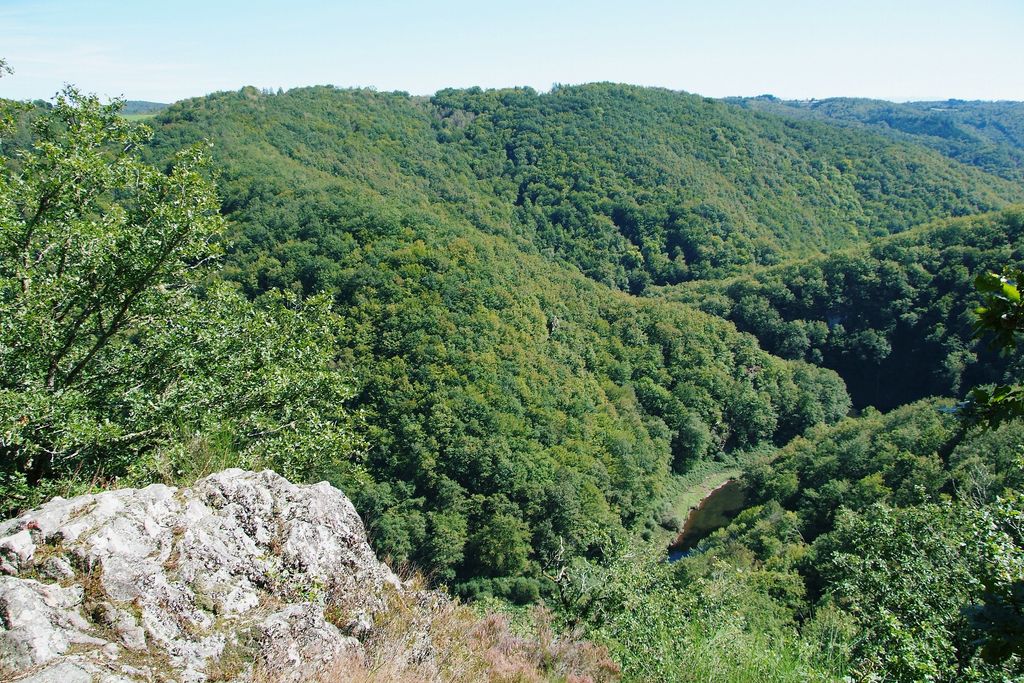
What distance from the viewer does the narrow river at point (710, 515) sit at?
182 ft

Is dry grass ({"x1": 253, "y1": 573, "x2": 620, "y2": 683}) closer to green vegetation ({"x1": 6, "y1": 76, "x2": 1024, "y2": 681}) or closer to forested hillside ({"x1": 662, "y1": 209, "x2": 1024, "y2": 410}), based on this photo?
green vegetation ({"x1": 6, "y1": 76, "x2": 1024, "y2": 681})

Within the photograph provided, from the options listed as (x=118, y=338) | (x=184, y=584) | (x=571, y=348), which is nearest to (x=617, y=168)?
(x=571, y=348)

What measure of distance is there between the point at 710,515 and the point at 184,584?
199 feet

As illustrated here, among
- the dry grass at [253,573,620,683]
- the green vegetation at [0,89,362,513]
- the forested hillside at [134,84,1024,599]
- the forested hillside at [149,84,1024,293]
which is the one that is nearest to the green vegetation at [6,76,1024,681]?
the green vegetation at [0,89,362,513]

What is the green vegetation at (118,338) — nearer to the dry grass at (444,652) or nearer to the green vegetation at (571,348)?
the green vegetation at (571,348)

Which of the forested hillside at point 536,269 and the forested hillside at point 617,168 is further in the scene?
the forested hillside at point 617,168

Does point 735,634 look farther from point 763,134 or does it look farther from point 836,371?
point 763,134

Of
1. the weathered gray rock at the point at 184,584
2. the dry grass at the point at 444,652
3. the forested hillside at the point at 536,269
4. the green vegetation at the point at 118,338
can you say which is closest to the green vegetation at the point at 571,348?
the green vegetation at the point at 118,338

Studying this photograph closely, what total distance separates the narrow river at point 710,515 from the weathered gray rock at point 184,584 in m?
50.7

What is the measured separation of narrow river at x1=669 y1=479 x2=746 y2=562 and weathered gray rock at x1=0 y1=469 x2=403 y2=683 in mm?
50699

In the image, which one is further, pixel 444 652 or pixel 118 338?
pixel 118 338

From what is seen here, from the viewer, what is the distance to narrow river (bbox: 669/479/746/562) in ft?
182

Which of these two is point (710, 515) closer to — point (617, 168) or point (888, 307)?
point (888, 307)

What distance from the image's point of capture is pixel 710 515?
199 feet
